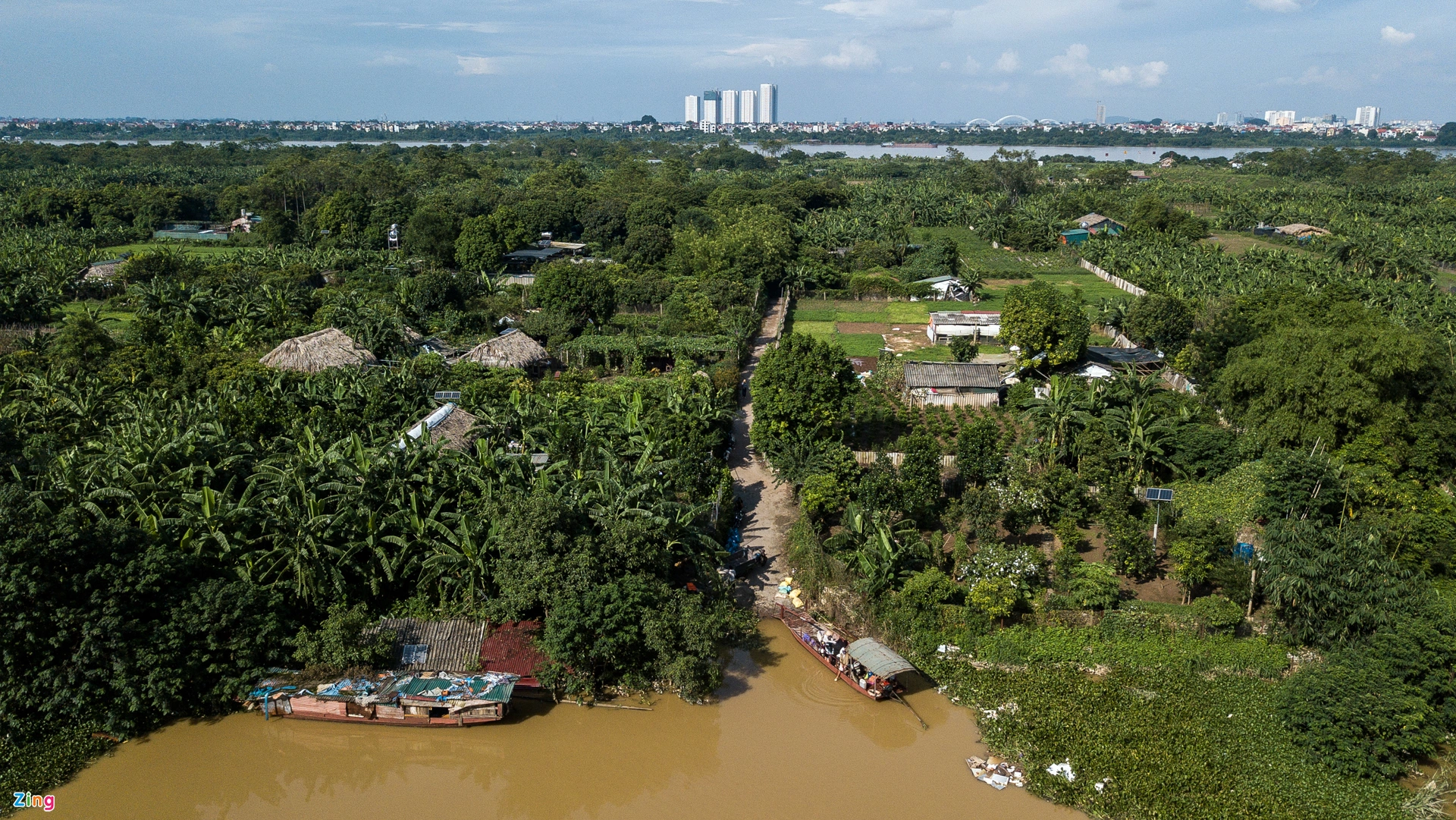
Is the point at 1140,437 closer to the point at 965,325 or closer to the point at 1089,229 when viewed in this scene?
the point at 965,325

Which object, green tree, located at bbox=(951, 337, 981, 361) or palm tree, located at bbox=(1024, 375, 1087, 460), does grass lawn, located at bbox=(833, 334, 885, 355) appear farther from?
palm tree, located at bbox=(1024, 375, 1087, 460)

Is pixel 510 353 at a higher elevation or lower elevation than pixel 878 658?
higher

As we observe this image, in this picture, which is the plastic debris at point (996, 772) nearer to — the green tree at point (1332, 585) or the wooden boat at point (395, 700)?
the green tree at point (1332, 585)

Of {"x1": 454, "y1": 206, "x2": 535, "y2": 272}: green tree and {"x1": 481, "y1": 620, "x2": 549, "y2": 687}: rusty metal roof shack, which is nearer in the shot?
{"x1": 481, "y1": 620, "x2": 549, "y2": 687}: rusty metal roof shack

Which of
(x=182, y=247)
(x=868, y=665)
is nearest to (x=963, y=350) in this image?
(x=868, y=665)

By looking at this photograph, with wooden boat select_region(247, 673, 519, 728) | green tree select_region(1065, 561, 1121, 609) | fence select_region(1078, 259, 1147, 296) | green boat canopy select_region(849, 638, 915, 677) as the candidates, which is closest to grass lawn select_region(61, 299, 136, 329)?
wooden boat select_region(247, 673, 519, 728)

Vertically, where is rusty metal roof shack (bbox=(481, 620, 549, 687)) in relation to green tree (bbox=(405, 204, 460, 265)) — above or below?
below
